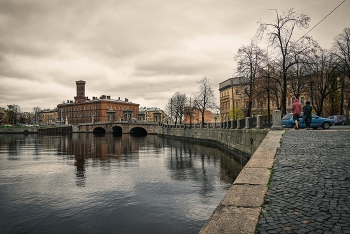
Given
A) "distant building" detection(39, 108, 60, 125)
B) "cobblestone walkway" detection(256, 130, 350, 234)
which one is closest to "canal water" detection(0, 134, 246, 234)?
"cobblestone walkway" detection(256, 130, 350, 234)

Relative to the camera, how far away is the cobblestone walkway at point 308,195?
4438 mm

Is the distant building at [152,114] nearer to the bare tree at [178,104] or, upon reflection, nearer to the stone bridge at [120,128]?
the stone bridge at [120,128]

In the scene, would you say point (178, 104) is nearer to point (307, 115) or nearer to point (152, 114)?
point (307, 115)

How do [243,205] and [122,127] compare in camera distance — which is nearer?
[243,205]

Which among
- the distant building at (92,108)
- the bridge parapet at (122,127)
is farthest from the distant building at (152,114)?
the bridge parapet at (122,127)

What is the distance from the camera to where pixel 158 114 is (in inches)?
5251

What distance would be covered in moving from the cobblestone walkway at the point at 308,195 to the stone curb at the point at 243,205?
0.48 ft

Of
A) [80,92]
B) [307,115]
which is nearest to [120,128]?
[80,92]

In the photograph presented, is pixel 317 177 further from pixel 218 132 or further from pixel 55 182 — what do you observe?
pixel 218 132

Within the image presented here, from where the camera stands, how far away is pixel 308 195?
574cm

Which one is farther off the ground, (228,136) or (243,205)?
(228,136)

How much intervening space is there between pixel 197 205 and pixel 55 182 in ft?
24.2

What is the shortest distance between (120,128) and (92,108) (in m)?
33.0

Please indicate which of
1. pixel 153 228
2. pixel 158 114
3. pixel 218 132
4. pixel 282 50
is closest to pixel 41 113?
pixel 158 114
